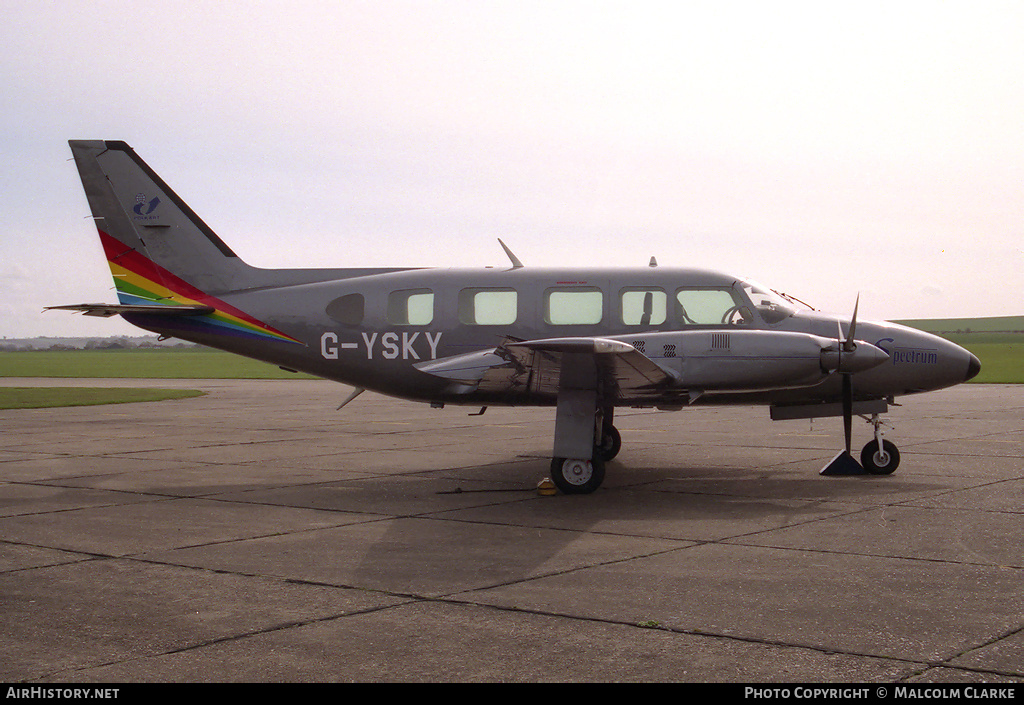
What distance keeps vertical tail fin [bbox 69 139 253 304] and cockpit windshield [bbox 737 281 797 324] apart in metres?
7.91

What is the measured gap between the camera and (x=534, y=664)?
577 centimetres

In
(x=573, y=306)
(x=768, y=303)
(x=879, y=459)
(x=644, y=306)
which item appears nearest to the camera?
(x=879, y=459)

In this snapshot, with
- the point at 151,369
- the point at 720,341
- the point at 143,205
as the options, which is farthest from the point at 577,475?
the point at 151,369

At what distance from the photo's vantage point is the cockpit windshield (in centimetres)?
1402

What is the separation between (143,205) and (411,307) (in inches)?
196

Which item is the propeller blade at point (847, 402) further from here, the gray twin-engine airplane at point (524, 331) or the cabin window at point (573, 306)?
the cabin window at point (573, 306)

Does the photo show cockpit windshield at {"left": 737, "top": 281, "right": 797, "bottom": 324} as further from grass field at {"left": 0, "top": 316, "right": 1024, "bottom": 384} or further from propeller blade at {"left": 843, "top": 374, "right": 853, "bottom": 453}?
grass field at {"left": 0, "top": 316, "right": 1024, "bottom": 384}

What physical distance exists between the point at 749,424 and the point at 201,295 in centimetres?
1319

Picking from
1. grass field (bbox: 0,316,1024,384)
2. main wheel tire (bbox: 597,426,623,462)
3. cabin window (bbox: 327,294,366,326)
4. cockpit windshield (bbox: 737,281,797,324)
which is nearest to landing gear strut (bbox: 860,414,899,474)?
cockpit windshield (bbox: 737,281,797,324)

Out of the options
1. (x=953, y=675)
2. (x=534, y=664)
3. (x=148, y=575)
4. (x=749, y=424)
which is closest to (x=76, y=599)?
(x=148, y=575)

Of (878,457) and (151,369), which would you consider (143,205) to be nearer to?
(878,457)

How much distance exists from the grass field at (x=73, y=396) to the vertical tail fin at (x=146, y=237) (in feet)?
55.6

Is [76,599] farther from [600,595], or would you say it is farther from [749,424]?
[749,424]

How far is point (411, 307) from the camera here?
1489cm
